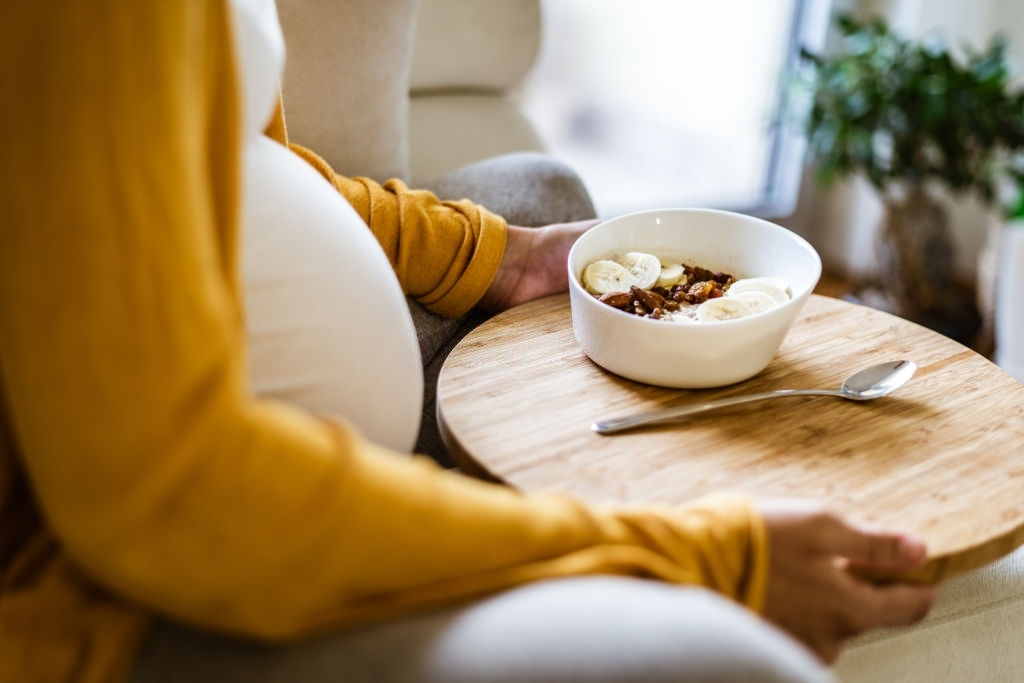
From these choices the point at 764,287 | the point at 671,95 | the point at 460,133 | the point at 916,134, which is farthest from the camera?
the point at 671,95

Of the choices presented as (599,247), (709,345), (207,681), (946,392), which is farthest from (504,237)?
(207,681)

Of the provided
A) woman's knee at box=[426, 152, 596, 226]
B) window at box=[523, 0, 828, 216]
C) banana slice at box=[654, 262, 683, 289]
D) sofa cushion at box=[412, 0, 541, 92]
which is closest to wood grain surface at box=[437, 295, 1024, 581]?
banana slice at box=[654, 262, 683, 289]

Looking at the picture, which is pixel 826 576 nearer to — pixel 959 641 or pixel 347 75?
pixel 959 641

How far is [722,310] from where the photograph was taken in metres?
0.83

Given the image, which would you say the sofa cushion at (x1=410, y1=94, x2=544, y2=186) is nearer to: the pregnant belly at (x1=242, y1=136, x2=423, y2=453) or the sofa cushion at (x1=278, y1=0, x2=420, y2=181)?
the sofa cushion at (x1=278, y1=0, x2=420, y2=181)

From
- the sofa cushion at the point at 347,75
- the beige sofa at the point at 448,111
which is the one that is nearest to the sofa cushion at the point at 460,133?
the beige sofa at the point at 448,111

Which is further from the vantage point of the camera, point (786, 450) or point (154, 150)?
point (786, 450)

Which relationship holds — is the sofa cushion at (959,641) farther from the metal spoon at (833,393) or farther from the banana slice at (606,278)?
the banana slice at (606,278)

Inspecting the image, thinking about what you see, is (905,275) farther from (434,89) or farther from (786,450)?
(786,450)

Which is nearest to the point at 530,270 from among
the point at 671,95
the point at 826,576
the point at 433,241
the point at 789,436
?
the point at 433,241

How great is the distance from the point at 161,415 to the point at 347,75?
748 mm

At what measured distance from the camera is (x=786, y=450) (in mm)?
748

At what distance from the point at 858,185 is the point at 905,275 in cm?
40

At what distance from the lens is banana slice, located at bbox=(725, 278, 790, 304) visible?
2.86ft
